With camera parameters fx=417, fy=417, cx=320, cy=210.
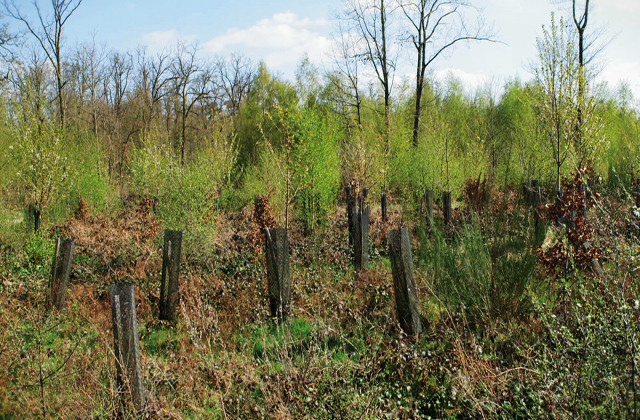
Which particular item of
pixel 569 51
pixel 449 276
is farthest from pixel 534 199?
pixel 449 276

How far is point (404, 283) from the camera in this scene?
4.22 meters

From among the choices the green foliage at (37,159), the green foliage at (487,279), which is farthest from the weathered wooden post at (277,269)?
the green foliage at (37,159)

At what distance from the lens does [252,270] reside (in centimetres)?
696

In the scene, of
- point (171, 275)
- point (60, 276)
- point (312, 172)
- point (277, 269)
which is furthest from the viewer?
point (312, 172)

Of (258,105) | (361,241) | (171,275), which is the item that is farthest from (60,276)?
(258,105)

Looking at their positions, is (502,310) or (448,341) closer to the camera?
(448,341)

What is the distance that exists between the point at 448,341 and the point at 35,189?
9.81m

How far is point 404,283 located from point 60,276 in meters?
4.60

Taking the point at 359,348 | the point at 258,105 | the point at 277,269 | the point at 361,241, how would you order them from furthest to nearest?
1. the point at 258,105
2. the point at 361,241
3. the point at 277,269
4. the point at 359,348

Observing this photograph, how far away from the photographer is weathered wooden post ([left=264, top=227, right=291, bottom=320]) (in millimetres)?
5035

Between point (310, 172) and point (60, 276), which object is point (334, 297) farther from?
point (310, 172)

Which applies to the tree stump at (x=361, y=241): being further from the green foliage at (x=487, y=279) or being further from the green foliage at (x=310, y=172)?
the green foliage at (x=310, y=172)

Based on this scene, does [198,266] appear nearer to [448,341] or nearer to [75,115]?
[448,341]

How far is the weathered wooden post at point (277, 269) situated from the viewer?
5035 millimetres
